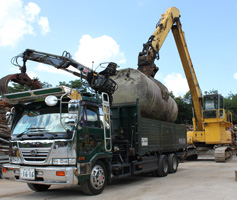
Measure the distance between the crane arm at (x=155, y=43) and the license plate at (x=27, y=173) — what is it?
6.36 meters

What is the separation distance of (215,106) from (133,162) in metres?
11.7

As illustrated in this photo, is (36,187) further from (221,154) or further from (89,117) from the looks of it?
(221,154)

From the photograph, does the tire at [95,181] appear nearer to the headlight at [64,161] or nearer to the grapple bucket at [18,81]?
the headlight at [64,161]

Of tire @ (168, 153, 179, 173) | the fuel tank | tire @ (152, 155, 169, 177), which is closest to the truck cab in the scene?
the fuel tank

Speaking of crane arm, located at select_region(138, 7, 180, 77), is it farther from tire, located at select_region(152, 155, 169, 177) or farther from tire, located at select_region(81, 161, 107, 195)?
tire, located at select_region(81, 161, 107, 195)

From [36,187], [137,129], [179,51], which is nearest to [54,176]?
[36,187]

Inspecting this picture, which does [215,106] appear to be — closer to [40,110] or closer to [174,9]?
[174,9]

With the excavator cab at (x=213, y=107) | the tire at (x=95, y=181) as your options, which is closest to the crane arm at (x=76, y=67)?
the tire at (x=95, y=181)

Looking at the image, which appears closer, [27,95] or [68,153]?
[68,153]

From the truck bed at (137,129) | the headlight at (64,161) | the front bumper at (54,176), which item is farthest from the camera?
the truck bed at (137,129)

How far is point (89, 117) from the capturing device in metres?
7.18

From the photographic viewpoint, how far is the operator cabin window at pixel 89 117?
22.8 ft

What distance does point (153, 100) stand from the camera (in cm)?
976

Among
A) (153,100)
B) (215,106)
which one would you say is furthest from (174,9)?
(153,100)
